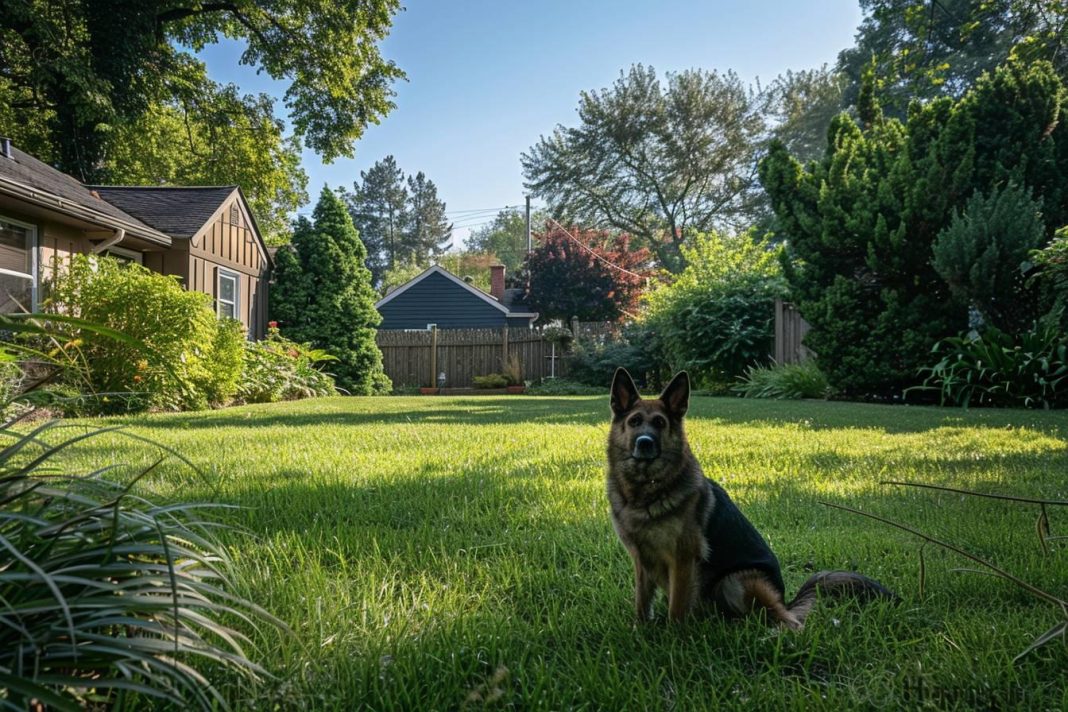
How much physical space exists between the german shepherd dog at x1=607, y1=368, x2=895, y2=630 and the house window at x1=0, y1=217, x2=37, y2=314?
1161cm

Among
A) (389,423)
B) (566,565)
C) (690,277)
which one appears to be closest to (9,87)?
(389,423)

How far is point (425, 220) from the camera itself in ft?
225

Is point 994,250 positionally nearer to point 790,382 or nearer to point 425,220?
point 790,382

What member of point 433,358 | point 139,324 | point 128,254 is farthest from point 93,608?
point 433,358

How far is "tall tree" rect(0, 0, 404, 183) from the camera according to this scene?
1502 centimetres

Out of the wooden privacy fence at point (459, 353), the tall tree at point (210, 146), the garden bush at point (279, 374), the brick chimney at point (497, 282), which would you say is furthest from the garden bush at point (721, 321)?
the brick chimney at point (497, 282)

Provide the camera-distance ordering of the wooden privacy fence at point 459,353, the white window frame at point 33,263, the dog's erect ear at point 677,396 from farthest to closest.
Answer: the wooden privacy fence at point 459,353 → the white window frame at point 33,263 → the dog's erect ear at point 677,396

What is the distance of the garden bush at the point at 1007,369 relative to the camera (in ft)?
29.2

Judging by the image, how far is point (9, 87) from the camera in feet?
58.5

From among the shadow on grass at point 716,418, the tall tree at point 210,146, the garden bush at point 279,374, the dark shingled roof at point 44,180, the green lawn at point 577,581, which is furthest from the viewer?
the tall tree at point 210,146

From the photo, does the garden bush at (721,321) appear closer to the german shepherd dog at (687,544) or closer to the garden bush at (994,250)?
the garden bush at (994,250)

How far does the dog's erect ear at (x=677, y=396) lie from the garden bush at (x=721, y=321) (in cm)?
1402

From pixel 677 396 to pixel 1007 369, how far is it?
9.48 m

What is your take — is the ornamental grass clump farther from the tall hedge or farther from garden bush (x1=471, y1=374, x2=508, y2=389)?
garden bush (x1=471, y1=374, x2=508, y2=389)
